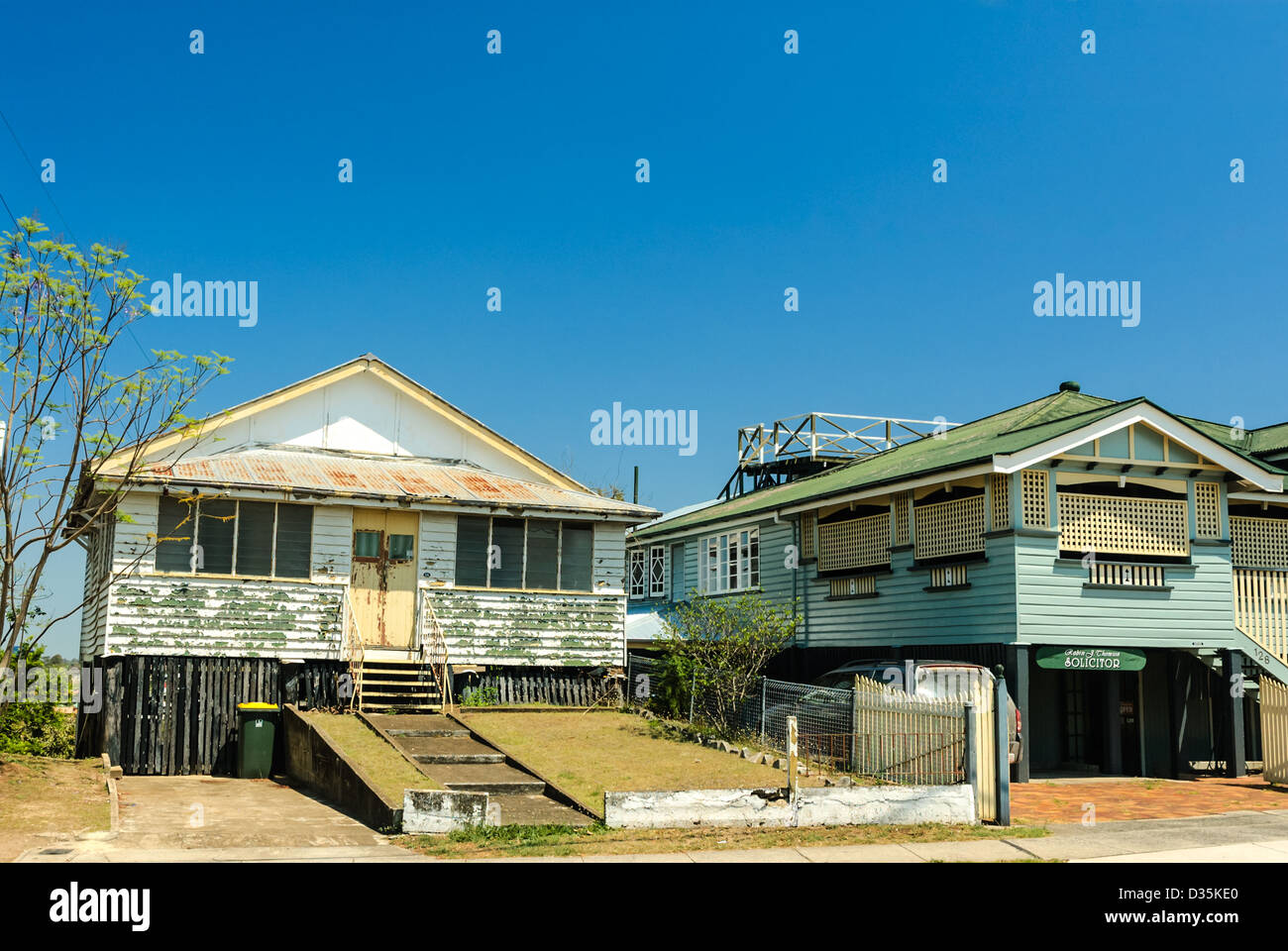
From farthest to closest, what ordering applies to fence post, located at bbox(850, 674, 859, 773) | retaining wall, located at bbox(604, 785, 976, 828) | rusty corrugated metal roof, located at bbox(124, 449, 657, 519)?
rusty corrugated metal roof, located at bbox(124, 449, 657, 519) → fence post, located at bbox(850, 674, 859, 773) → retaining wall, located at bbox(604, 785, 976, 828)

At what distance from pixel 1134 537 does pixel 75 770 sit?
56.7 ft

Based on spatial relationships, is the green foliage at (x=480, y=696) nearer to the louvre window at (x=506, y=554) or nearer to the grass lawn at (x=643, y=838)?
the louvre window at (x=506, y=554)

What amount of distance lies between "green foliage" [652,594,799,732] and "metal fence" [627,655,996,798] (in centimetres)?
4

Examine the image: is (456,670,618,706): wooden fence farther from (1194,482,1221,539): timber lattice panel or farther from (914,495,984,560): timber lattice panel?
(1194,482,1221,539): timber lattice panel

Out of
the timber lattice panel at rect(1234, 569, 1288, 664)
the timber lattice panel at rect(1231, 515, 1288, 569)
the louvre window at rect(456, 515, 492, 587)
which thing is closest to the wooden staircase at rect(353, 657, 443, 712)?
the louvre window at rect(456, 515, 492, 587)

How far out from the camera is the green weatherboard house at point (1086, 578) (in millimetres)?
19875

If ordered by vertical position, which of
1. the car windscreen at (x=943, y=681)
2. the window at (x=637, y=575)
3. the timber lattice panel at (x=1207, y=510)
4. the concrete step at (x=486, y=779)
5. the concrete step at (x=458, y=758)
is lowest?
the concrete step at (x=486, y=779)

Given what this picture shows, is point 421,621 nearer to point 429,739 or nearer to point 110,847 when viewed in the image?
point 429,739

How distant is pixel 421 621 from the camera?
21750 mm

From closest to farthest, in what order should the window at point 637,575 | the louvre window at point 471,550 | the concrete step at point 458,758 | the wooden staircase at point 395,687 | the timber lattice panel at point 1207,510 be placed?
the concrete step at point 458,758 → the wooden staircase at point 395,687 → the timber lattice panel at point 1207,510 → the louvre window at point 471,550 → the window at point 637,575

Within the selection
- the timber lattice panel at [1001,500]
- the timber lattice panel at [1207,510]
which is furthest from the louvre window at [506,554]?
the timber lattice panel at [1207,510]

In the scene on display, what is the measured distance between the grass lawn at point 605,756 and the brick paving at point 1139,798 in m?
3.23

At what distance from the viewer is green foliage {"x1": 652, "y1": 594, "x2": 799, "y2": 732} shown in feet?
66.5
